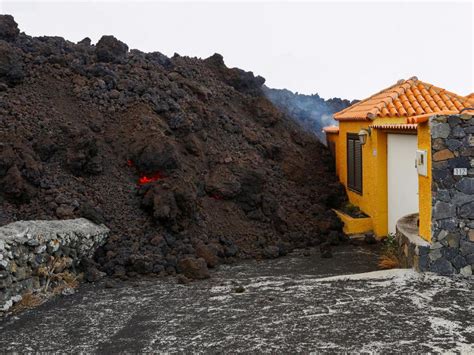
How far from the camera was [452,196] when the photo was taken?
25.0 feet

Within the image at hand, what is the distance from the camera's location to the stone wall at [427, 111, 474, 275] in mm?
A: 7551

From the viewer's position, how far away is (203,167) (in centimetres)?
1240

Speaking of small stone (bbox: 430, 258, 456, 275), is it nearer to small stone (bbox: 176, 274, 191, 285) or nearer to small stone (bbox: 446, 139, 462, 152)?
small stone (bbox: 446, 139, 462, 152)

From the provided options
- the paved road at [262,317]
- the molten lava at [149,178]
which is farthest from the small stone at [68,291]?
the molten lava at [149,178]

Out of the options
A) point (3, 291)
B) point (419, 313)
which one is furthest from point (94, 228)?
point (419, 313)

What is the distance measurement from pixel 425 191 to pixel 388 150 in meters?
3.35

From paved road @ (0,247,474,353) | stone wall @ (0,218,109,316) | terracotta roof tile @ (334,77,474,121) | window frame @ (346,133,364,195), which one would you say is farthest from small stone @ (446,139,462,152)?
stone wall @ (0,218,109,316)

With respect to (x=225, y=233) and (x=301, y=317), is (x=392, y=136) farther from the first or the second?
(x=301, y=317)

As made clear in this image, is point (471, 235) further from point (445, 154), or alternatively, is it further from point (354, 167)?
point (354, 167)

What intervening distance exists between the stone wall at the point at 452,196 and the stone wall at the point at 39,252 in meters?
5.42

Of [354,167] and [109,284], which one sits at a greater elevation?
[354,167]

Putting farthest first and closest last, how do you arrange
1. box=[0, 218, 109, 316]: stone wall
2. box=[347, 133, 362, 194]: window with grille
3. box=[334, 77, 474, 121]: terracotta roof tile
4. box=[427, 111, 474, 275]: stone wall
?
1. box=[347, 133, 362, 194]: window with grille
2. box=[334, 77, 474, 121]: terracotta roof tile
3. box=[427, 111, 474, 275]: stone wall
4. box=[0, 218, 109, 316]: stone wall

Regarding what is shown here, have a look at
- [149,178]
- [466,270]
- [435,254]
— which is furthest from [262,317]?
[149,178]

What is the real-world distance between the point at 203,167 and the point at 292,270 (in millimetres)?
3933
